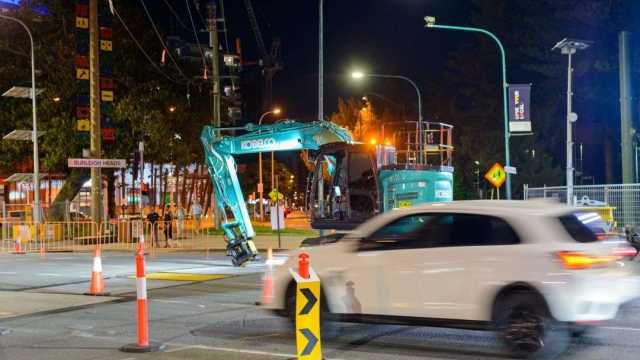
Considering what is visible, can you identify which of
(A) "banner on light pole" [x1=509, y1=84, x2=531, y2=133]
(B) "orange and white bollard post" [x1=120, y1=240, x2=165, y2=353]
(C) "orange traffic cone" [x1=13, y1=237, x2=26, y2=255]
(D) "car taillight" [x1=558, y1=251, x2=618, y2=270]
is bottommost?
(C) "orange traffic cone" [x1=13, y1=237, x2=26, y2=255]

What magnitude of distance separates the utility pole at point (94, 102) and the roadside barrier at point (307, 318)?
85.2ft

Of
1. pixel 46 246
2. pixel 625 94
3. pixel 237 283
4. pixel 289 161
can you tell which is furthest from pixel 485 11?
pixel 289 161

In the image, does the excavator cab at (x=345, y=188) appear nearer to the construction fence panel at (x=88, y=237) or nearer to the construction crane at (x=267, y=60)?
the construction fence panel at (x=88, y=237)

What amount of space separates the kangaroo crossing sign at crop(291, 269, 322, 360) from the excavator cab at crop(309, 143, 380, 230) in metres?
10.2

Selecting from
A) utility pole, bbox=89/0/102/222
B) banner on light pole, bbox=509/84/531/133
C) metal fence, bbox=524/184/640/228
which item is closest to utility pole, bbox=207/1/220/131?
utility pole, bbox=89/0/102/222

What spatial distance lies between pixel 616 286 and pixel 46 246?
87.3 ft

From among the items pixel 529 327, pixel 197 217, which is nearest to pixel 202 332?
pixel 529 327

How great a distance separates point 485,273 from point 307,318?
2096 mm

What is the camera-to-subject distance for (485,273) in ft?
26.1

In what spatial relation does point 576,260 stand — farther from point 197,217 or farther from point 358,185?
point 197,217

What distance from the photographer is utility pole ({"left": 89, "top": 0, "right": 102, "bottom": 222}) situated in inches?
1234

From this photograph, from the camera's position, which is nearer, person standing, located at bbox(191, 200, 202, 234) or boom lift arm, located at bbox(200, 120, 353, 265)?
boom lift arm, located at bbox(200, 120, 353, 265)

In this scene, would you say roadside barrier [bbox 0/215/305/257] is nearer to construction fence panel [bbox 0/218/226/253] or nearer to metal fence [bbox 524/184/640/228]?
construction fence panel [bbox 0/218/226/253]

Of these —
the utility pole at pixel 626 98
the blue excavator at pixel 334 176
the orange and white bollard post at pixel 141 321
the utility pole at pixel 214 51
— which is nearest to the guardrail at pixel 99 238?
the utility pole at pixel 214 51
